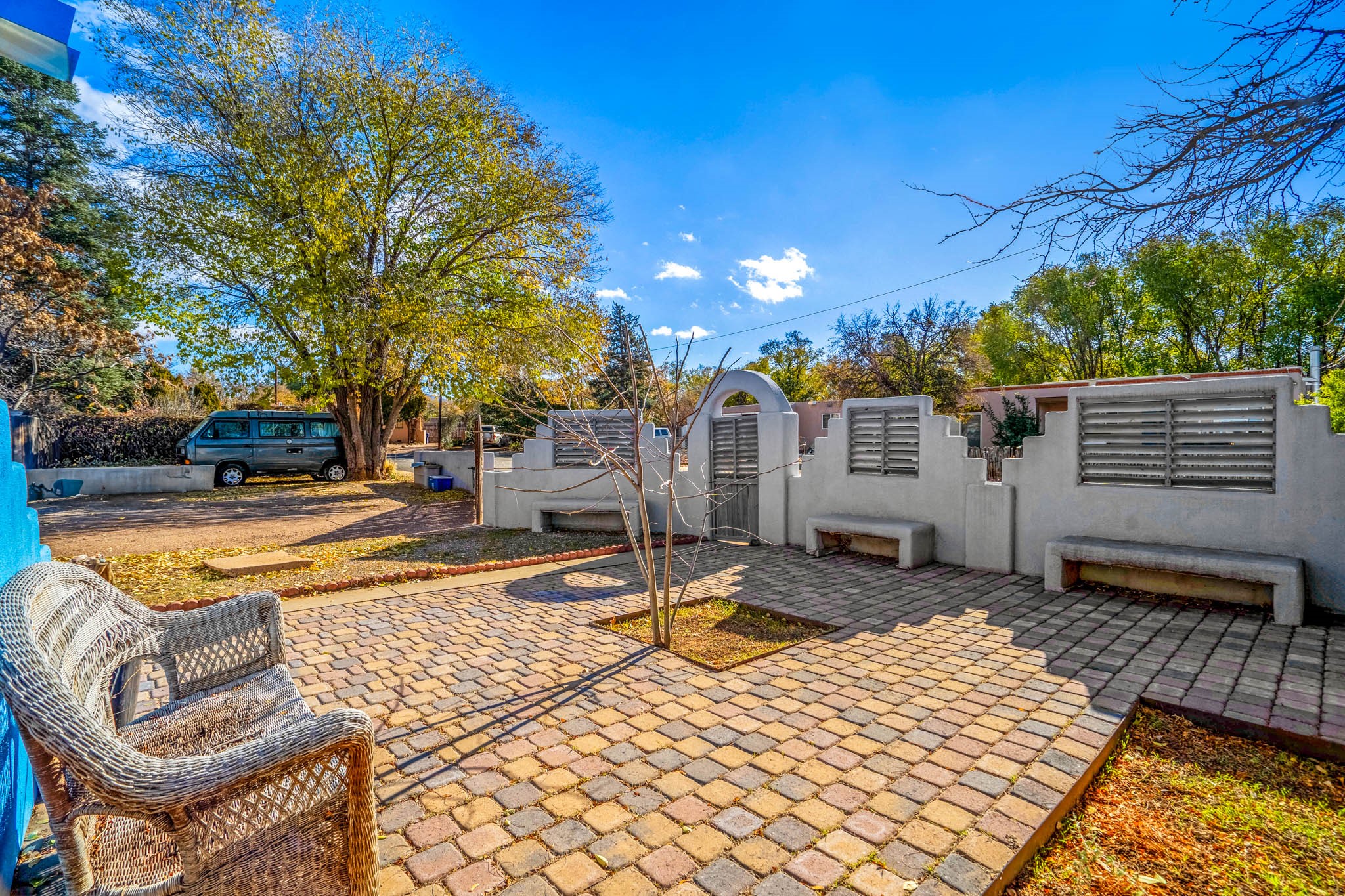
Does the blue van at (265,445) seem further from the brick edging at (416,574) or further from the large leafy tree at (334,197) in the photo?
the brick edging at (416,574)

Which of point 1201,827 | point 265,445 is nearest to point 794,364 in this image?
point 265,445

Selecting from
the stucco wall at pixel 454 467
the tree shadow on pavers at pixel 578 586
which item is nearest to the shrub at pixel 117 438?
the stucco wall at pixel 454 467

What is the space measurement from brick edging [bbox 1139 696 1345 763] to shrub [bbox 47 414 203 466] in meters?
23.2

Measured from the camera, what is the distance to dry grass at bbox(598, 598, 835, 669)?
4359mm

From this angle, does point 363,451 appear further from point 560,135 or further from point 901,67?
point 901,67

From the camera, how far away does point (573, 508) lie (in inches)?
364

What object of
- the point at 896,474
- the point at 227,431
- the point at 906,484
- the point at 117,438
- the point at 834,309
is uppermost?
the point at 834,309

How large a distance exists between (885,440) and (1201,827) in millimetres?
5408

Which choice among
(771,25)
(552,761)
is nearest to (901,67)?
(771,25)

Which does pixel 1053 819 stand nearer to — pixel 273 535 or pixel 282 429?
pixel 273 535

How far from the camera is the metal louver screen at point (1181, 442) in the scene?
5.27m

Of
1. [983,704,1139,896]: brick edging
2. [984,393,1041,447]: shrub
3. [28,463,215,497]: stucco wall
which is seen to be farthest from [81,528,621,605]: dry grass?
[984,393,1041,447]: shrub

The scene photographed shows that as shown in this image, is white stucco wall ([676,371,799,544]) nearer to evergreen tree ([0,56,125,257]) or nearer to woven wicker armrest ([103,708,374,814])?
woven wicker armrest ([103,708,374,814])

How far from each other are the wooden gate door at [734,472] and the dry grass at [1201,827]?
5.84 metres
